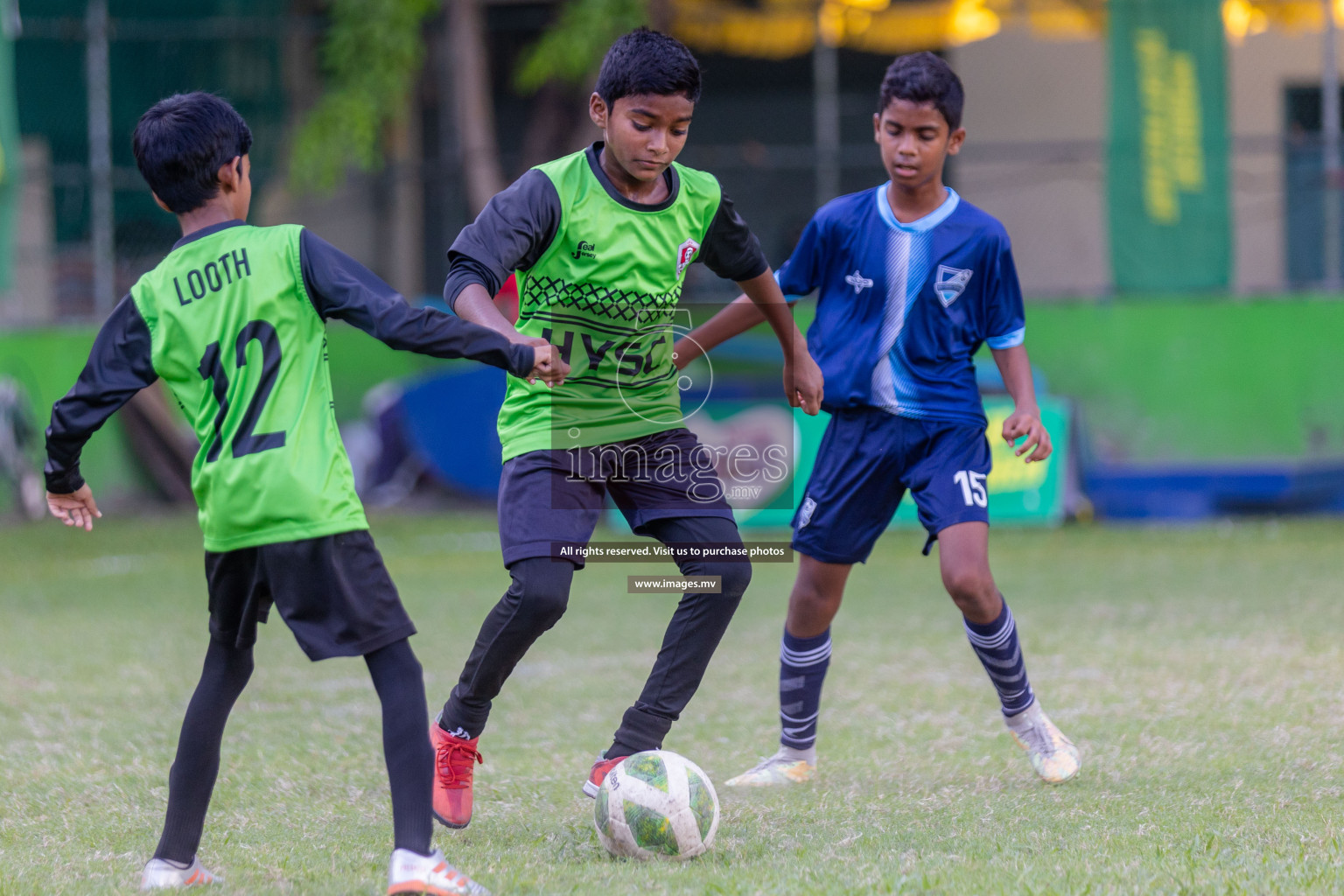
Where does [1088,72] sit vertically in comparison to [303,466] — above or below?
above

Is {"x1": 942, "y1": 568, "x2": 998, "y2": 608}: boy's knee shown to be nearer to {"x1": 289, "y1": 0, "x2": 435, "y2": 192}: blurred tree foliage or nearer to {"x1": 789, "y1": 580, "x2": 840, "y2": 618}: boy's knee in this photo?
{"x1": 789, "y1": 580, "x2": 840, "y2": 618}: boy's knee

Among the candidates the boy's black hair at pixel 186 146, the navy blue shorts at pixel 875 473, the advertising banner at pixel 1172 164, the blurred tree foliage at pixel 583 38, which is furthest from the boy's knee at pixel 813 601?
the blurred tree foliage at pixel 583 38

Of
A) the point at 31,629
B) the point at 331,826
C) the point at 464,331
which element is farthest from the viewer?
the point at 31,629

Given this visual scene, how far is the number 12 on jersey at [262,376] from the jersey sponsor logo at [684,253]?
118cm

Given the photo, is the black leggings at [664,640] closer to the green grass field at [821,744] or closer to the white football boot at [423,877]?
the green grass field at [821,744]

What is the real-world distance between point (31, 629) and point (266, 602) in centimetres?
513

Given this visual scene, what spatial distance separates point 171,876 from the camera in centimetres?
312

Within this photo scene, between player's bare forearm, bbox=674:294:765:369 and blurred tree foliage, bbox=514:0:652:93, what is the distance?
9635 millimetres

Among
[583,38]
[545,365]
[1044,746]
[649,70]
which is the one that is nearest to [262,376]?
[545,365]

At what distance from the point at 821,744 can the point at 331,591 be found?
223 cm

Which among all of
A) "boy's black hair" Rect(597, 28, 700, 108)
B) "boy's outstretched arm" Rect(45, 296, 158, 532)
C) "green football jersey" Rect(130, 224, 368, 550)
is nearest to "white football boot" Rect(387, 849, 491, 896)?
"green football jersey" Rect(130, 224, 368, 550)

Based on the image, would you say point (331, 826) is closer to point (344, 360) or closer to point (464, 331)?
point (464, 331)

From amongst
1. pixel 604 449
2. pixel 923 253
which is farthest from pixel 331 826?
pixel 923 253

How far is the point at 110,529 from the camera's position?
12.0 metres
